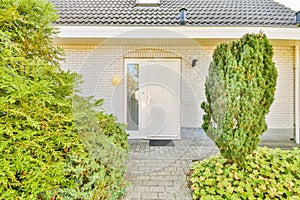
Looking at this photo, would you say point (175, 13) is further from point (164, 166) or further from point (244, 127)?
point (164, 166)

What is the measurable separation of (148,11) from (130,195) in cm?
499

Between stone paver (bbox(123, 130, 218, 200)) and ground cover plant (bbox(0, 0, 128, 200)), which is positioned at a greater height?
ground cover plant (bbox(0, 0, 128, 200))

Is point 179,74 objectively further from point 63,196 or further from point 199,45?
point 63,196

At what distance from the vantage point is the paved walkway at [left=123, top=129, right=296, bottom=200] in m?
2.56

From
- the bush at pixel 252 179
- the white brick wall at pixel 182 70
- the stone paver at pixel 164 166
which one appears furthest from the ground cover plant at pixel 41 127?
the white brick wall at pixel 182 70

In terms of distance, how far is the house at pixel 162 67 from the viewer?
5.02m

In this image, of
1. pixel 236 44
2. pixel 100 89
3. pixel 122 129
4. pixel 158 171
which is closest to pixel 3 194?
pixel 122 129

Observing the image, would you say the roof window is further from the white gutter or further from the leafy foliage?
the leafy foliage

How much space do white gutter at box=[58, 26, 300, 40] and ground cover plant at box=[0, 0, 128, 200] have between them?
2337mm

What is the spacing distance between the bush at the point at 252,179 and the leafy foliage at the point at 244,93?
0.73ft

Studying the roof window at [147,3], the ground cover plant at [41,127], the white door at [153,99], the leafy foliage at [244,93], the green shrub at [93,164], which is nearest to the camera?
the ground cover plant at [41,127]

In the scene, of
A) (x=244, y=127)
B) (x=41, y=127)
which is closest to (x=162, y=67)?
(x=244, y=127)

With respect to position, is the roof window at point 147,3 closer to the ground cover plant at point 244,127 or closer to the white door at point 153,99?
the white door at point 153,99

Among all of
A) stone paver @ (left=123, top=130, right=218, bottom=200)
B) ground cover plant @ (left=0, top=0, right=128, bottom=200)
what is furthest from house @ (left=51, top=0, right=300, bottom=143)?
Result: ground cover plant @ (left=0, top=0, right=128, bottom=200)
